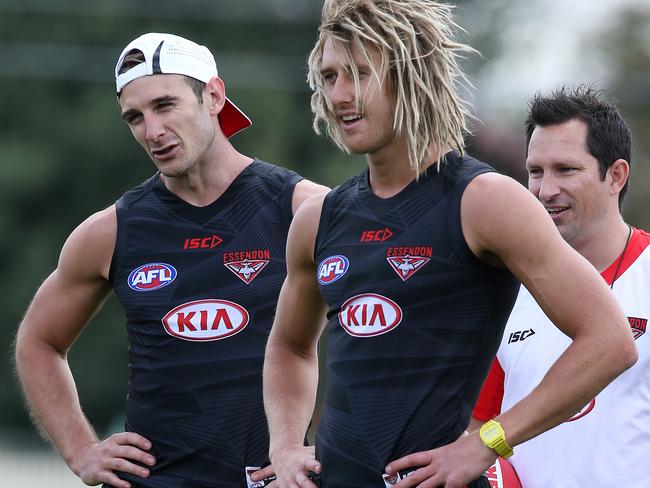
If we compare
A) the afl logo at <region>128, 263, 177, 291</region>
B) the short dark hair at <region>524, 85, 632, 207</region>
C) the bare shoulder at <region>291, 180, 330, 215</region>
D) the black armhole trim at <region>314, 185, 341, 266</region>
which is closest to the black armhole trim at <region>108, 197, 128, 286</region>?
the afl logo at <region>128, 263, 177, 291</region>

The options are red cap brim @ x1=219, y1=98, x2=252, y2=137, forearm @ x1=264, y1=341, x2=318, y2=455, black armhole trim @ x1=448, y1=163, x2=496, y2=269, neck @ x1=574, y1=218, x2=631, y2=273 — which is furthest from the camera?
red cap brim @ x1=219, y1=98, x2=252, y2=137

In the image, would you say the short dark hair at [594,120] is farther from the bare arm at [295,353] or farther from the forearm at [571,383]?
the forearm at [571,383]

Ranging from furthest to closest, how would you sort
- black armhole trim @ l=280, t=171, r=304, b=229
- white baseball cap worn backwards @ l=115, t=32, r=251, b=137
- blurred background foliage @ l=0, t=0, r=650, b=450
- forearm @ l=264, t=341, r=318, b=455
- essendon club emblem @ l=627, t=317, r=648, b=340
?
blurred background foliage @ l=0, t=0, r=650, b=450 → white baseball cap worn backwards @ l=115, t=32, r=251, b=137 → black armhole trim @ l=280, t=171, r=304, b=229 → essendon club emblem @ l=627, t=317, r=648, b=340 → forearm @ l=264, t=341, r=318, b=455

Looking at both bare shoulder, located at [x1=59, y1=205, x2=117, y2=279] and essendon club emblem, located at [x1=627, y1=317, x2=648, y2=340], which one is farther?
bare shoulder, located at [x1=59, y1=205, x2=117, y2=279]

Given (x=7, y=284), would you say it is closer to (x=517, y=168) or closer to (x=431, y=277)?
A: (x=517, y=168)

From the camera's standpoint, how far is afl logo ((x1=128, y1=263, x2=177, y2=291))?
5359mm

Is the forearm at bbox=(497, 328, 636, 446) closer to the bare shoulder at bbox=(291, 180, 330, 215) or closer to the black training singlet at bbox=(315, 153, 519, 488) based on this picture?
the black training singlet at bbox=(315, 153, 519, 488)

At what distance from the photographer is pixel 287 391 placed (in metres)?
4.83

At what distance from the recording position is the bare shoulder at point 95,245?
550 cm

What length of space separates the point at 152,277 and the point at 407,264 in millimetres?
1529

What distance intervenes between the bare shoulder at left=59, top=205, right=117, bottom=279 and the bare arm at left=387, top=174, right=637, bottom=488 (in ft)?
6.29

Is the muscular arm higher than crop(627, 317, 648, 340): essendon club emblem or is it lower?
lower

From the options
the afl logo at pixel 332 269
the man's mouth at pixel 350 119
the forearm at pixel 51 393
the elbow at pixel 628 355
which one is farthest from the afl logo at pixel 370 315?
the forearm at pixel 51 393

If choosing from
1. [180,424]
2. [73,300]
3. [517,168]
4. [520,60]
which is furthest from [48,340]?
[520,60]
